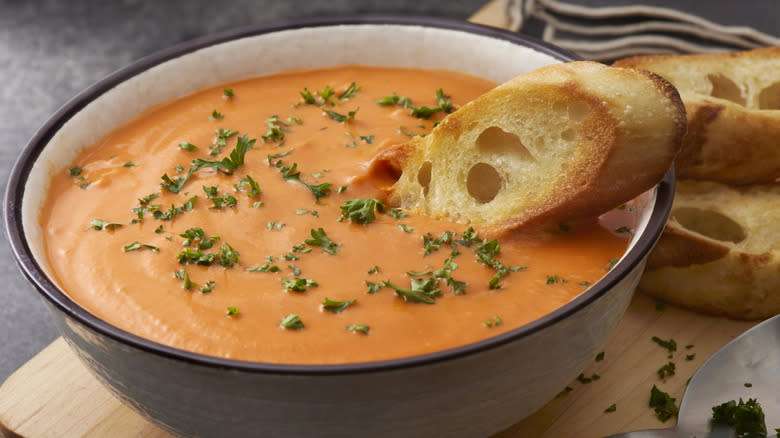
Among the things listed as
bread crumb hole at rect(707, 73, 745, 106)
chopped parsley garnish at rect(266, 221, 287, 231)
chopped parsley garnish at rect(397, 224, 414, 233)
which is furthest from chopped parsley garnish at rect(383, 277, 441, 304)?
bread crumb hole at rect(707, 73, 745, 106)

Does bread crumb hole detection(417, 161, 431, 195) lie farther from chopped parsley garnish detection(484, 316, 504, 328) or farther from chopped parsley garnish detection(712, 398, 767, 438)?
chopped parsley garnish detection(712, 398, 767, 438)

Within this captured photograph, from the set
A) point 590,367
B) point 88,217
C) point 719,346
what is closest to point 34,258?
point 88,217

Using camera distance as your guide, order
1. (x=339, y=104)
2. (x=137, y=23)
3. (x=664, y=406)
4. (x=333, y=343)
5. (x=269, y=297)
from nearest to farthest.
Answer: (x=333, y=343) → (x=269, y=297) → (x=664, y=406) → (x=339, y=104) → (x=137, y=23)

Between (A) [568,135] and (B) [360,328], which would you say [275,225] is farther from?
(A) [568,135]

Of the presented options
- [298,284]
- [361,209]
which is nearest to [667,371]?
[361,209]

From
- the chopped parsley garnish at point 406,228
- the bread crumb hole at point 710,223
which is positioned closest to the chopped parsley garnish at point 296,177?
the chopped parsley garnish at point 406,228

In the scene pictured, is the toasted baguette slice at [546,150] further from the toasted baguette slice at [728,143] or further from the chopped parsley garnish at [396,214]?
the toasted baguette slice at [728,143]

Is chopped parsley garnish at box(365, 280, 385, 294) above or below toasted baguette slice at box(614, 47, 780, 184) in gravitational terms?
below

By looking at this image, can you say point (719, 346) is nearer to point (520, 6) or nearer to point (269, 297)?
point (269, 297)
